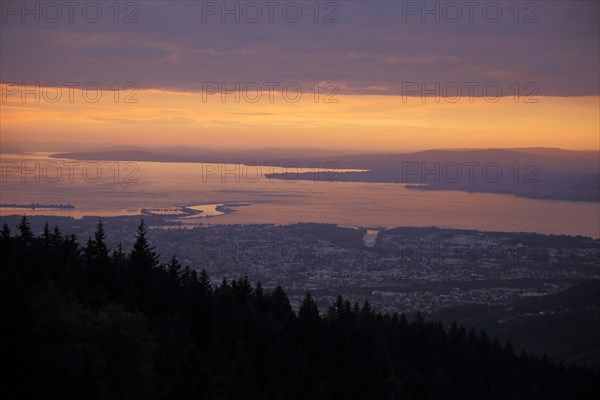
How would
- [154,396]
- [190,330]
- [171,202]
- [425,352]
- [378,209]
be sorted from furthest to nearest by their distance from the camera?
1. [378,209]
2. [171,202]
3. [425,352]
4. [190,330]
5. [154,396]

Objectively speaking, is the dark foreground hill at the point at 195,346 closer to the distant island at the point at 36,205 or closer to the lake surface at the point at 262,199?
the distant island at the point at 36,205

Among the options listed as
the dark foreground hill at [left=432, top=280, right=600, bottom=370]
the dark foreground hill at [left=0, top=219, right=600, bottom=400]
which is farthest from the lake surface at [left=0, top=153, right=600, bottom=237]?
the dark foreground hill at [left=0, top=219, right=600, bottom=400]

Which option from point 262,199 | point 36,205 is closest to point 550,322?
point 36,205

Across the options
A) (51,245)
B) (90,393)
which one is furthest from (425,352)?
(90,393)

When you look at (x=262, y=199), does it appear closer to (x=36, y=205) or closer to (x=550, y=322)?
(x=36, y=205)

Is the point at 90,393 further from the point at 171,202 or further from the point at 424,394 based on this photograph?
the point at 171,202

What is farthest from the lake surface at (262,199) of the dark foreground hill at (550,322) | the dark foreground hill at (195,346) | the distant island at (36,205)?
the dark foreground hill at (195,346)
